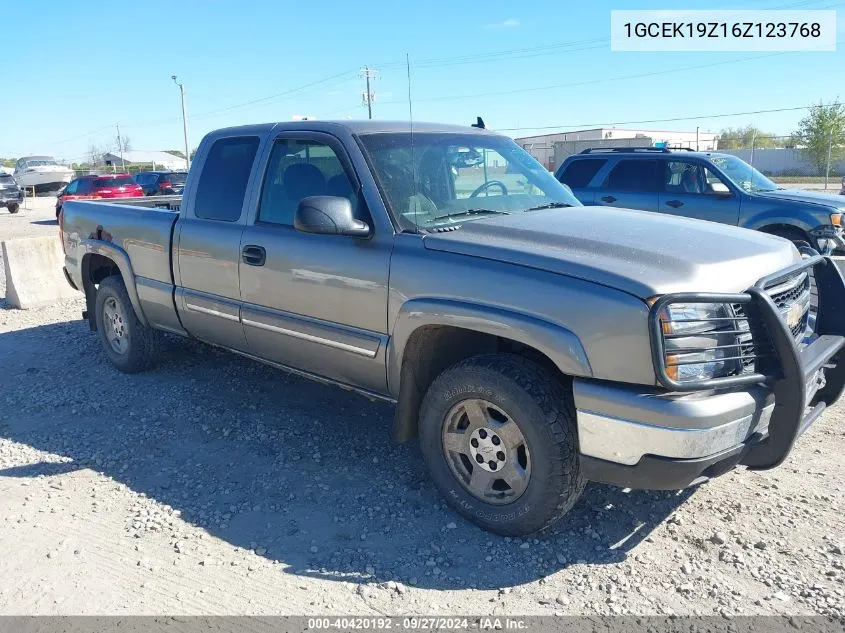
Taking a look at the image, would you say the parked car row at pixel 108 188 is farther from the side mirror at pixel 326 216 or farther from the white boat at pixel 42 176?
the side mirror at pixel 326 216

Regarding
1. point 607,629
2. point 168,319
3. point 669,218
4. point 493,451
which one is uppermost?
point 669,218

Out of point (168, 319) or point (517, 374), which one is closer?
point (517, 374)

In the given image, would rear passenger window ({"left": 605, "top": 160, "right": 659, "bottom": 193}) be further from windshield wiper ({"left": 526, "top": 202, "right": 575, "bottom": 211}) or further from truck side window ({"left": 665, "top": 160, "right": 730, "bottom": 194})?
windshield wiper ({"left": 526, "top": 202, "right": 575, "bottom": 211})

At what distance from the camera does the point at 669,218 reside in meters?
4.04

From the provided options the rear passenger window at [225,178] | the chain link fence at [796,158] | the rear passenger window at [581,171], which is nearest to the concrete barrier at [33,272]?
the rear passenger window at [225,178]

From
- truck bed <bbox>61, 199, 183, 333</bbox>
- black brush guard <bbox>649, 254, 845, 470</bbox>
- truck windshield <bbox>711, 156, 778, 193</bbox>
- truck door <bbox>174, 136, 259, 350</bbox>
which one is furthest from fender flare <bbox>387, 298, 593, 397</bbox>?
truck windshield <bbox>711, 156, 778, 193</bbox>

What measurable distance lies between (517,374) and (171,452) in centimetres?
246

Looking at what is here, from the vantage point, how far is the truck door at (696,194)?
30.6 ft

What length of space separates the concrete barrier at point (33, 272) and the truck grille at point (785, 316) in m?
8.03

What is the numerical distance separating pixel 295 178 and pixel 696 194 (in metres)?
7.04

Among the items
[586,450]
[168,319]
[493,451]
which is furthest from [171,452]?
[586,450]

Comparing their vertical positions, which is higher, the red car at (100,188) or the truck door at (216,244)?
the red car at (100,188)

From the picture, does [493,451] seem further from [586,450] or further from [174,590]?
[174,590]

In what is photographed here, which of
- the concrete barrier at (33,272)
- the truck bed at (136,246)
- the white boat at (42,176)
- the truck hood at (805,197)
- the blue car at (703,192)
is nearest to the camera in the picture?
the truck bed at (136,246)
